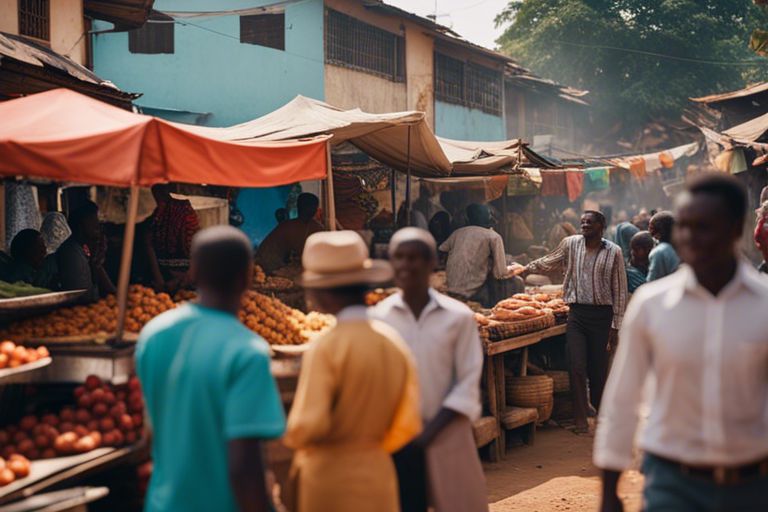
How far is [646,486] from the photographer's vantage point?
307cm

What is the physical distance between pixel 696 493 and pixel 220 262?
1.78 m

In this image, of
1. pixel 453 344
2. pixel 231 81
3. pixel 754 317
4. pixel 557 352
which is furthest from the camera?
pixel 231 81

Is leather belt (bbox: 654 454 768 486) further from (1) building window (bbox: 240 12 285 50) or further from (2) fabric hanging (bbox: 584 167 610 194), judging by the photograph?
(2) fabric hanging (bbox: 584 167 610 194)

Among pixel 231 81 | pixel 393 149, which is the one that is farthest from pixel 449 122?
pixel 393 149

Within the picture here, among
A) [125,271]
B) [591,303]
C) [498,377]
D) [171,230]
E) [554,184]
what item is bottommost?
[498,377]

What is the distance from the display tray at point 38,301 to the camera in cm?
581

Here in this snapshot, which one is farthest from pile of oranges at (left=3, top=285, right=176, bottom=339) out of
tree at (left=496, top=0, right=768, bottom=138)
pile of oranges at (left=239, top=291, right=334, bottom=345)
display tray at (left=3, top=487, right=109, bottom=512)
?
tree at (left=496, top=0, right=768, bottom=138)

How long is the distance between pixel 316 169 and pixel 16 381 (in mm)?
3076

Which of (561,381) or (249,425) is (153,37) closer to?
(561,381)

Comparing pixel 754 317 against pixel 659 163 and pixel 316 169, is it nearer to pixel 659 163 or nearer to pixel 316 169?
pixel 316 169

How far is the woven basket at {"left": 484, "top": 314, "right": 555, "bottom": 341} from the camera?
820 cm

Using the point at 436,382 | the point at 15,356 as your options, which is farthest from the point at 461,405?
the point at 15,356

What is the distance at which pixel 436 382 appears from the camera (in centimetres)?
417

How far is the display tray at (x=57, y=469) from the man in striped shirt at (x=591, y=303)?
491 cm
